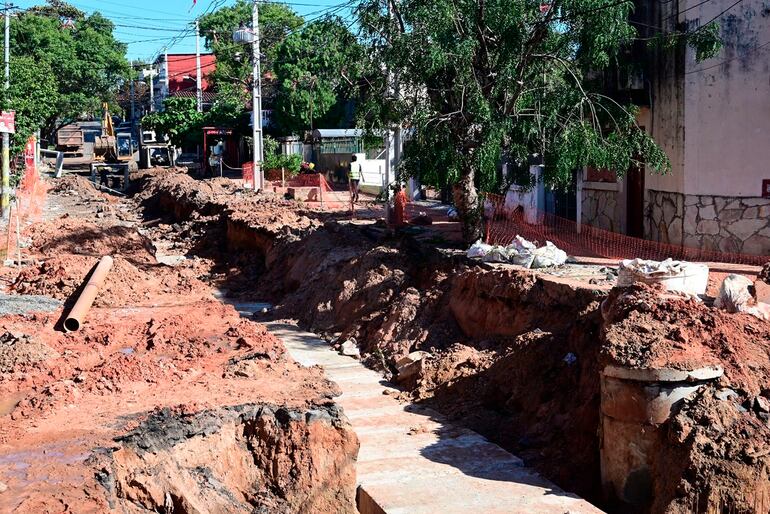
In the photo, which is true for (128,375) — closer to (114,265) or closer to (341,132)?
(114,265)

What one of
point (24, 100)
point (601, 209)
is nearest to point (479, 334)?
point (601, 209)

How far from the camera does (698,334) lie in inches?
395

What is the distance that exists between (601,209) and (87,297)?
11557mm

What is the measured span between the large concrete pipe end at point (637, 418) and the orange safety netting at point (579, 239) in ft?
25.9

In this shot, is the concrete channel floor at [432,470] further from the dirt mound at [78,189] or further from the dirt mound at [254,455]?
the dirt mound at [78,189]

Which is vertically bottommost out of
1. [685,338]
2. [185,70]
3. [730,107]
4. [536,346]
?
[536,346]

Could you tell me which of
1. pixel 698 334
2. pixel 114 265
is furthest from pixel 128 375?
pixel 114 265

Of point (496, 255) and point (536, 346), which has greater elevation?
point (496, 255)

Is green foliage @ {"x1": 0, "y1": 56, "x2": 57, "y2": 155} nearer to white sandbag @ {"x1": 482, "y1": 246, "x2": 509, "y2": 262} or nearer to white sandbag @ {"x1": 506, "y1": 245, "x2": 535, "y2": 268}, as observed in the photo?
white sandbag @ {"x1": 482, "y1": 246, "x2": 509, "y2": 262}

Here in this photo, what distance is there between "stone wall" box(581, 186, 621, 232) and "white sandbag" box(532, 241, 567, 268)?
499cm

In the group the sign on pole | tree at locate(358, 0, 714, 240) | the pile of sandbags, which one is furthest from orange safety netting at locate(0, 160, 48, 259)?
the pile of sandbags

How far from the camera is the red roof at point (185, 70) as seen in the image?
74.2m

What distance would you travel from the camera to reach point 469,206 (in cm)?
1850

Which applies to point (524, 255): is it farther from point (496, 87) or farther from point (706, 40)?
point (706, 40)
